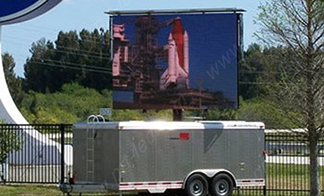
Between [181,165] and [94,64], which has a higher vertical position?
[94,64]

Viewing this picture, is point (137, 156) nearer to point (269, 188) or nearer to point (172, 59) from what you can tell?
point (269, 188)

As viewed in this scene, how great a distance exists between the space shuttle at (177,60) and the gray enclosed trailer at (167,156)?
6121mm

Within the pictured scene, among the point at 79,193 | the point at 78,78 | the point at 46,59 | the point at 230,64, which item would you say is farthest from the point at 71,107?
the point at 79,193

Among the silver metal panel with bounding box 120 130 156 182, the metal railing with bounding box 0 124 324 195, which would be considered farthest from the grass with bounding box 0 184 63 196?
the silver metal panel with bounding box 120 130 156 182

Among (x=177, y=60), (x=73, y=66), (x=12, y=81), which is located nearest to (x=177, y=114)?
(x=177, y=60)

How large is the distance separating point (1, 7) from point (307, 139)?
9.98m

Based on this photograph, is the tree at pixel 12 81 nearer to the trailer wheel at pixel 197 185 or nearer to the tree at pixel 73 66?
the tree at pixel 73 66

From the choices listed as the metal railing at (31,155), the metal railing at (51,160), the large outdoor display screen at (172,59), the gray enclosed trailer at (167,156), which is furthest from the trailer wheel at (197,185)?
the large outdoor display screen at (172,59)

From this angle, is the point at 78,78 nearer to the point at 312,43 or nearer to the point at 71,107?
the point at 71,107

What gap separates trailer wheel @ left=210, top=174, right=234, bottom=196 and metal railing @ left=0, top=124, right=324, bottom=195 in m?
1.50

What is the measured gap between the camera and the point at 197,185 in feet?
72.2

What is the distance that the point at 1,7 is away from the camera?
504 inches

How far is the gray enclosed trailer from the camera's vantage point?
20656 millimetres

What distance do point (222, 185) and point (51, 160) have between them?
36.0ft
